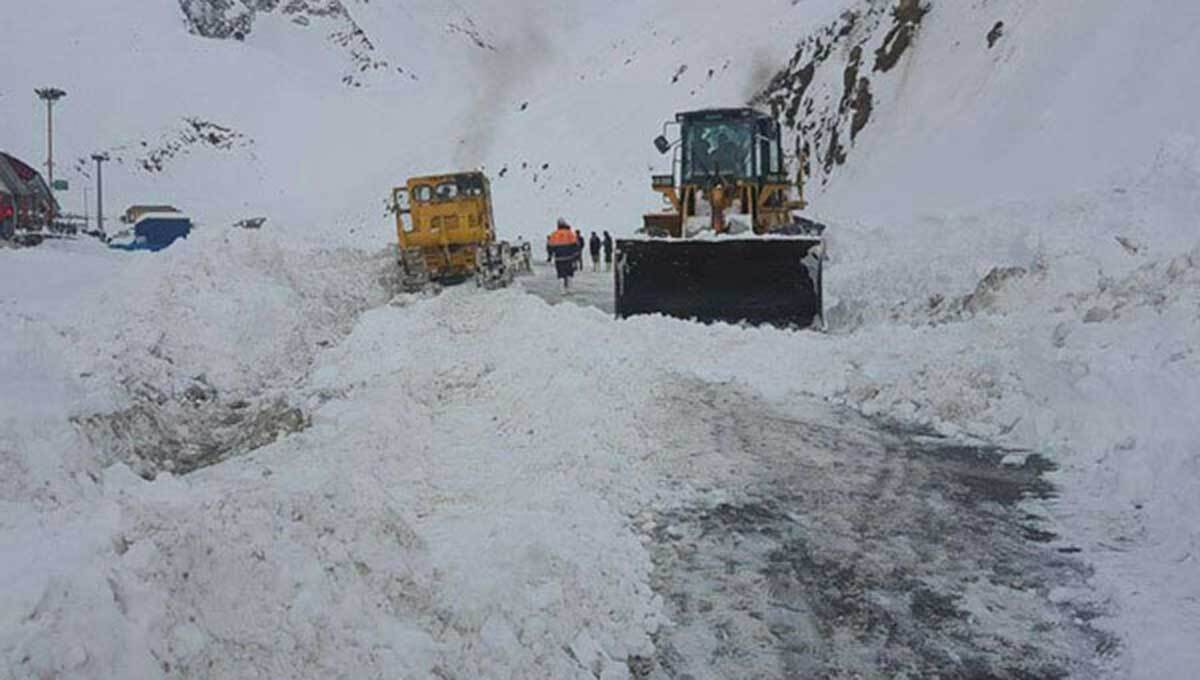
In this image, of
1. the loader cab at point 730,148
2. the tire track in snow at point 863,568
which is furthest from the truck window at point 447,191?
the tire track in snow at point 863,568

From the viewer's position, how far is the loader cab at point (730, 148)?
57.2ft

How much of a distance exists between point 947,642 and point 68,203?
73777 mm

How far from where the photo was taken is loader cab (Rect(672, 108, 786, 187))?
17.4 meters

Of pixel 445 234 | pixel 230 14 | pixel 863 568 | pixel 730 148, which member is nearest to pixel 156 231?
pixel 445 234

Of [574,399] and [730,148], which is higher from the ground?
[730,148]

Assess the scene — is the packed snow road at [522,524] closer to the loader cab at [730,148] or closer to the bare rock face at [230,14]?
the loader cab at [730,148]

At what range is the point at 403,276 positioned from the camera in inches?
964

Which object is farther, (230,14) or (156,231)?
(230,14)

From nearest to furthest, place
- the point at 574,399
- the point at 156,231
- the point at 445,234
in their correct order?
1. the point at 574,399
2. the point at 445,234
3. the point at 156,231

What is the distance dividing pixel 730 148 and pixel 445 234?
30.7 ft

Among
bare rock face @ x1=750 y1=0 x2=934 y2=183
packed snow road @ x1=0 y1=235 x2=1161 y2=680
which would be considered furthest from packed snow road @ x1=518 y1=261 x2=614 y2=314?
packed snow road @ x1=0 y1=235 x2=1161 y2=680

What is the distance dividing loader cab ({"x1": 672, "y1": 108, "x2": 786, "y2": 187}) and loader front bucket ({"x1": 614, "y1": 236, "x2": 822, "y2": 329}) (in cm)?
292

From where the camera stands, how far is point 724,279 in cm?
1477

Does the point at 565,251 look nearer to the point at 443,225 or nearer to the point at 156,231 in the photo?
the point at 443,225
